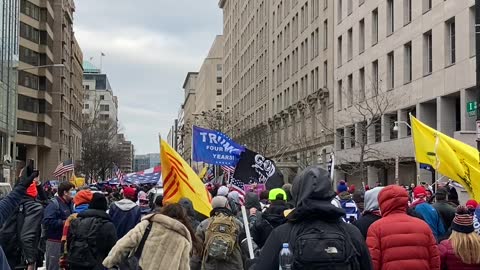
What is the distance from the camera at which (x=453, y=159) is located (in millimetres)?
10266

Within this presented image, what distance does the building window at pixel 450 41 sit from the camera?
3450 centimetres

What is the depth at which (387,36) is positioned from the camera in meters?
42.0

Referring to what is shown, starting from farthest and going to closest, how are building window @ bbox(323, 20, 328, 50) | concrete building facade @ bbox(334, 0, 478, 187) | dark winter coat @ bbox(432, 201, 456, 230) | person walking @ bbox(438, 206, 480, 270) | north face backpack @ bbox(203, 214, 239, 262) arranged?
building window @ bbox(323, 20, 328, 50) < concrete building facade @ bbox(334, 0, 478, 187) < dark winter coat @ bbox(432, 201, 456, 230) < north face backpack @ bbox(203, 214, 239, 262) < person walking @ bbox(438, 206, 480, 270)

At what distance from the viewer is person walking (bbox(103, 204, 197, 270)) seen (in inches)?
270

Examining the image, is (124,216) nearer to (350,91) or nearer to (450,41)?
(450,41)

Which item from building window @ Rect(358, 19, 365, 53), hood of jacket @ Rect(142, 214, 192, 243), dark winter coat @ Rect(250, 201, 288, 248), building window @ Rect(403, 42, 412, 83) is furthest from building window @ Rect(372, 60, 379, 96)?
hood of jacket @ Rect(142, 214, 192, 243)

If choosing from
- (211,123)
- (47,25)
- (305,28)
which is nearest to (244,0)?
(211,123)

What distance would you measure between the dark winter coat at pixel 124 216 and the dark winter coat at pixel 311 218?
5565mm

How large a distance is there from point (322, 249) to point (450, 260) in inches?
120

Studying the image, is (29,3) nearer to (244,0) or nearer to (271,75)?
(271,75)

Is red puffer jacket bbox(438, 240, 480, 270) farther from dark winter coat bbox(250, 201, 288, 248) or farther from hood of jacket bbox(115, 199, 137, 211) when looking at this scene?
hood of jacket bbox(115, 199, 137, 211)

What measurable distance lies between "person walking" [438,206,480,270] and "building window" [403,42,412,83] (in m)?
33.5

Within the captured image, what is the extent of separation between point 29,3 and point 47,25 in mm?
3635

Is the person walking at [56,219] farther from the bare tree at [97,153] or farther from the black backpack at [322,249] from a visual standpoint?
the bare tree at [97,153]
